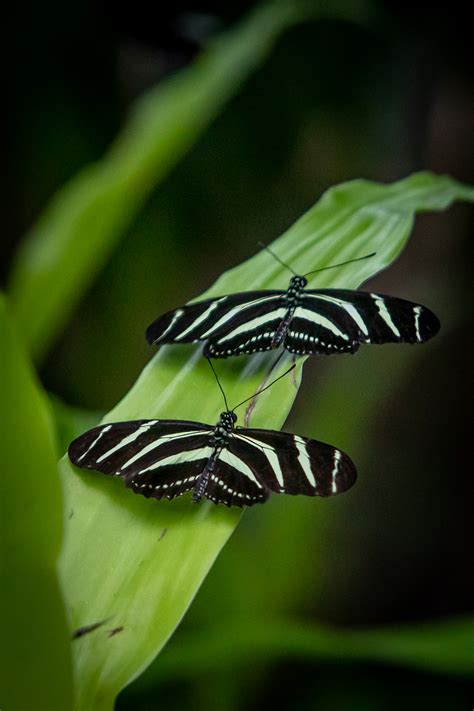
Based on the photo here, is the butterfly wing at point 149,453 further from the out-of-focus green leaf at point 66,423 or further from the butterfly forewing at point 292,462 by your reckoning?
the out-of-focus green leaf at point 66,423

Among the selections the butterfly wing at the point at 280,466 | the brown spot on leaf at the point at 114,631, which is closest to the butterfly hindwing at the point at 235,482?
the butterfly wing at the point at 280,466

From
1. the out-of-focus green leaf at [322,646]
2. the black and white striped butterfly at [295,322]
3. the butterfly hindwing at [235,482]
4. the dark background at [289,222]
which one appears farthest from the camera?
the dark background at [289,222]

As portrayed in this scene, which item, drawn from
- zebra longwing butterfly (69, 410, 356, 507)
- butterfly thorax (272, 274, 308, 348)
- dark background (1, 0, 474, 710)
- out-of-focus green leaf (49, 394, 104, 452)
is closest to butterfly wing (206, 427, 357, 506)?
zebra longwing butterfly (69, 410, 356, 507)

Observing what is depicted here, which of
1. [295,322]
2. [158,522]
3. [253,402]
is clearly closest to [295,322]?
[295,322]

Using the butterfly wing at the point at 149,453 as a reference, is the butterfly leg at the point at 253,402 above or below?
above

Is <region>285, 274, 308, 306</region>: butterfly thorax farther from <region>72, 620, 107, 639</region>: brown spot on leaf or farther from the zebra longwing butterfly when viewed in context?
<region>72, 620, 107, 639</region>: brown spot on leaf

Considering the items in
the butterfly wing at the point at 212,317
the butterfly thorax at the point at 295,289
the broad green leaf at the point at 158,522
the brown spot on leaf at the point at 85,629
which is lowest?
the brown spot on leaf at the point at 85,629

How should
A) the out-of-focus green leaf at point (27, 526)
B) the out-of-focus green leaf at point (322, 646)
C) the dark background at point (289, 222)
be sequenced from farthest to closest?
1. the dark background at point (289, 222)
2. the out-of-focus green leaf at point (322, 646)
3. the out-of-focus green leaf at point (27, 526)
